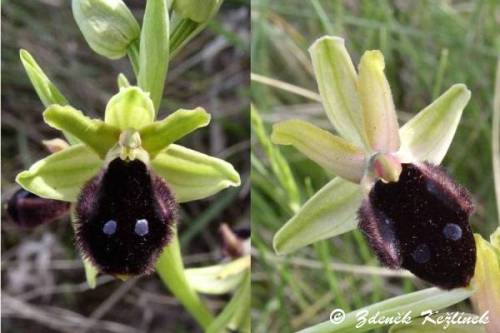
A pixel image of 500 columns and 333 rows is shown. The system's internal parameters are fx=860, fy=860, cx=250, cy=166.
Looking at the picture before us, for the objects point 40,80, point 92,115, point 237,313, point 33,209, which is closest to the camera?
point 40,80

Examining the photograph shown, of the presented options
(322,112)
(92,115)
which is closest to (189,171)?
(322,112)

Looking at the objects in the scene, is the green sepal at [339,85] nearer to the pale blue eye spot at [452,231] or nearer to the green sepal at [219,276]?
the pale blue eye spot at [452,231]

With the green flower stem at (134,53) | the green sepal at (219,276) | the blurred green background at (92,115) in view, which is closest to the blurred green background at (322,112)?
the green sepal at (219,276)

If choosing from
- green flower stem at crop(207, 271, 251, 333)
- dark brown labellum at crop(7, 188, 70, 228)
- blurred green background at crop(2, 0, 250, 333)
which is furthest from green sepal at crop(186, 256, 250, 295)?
blurred green background at crop(2, 0, 250, 333)

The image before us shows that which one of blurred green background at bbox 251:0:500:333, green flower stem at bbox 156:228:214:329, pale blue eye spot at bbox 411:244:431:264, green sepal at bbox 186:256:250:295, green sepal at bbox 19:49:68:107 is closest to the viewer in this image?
pale blue eye spot at bbox 411:244:431:264

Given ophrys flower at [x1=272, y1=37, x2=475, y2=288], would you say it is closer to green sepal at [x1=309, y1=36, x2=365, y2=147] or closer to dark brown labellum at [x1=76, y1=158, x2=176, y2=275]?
green sepal at [x1=309, y1=36, x2=365, y2=147]

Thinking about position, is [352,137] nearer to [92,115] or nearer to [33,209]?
[33,209]
